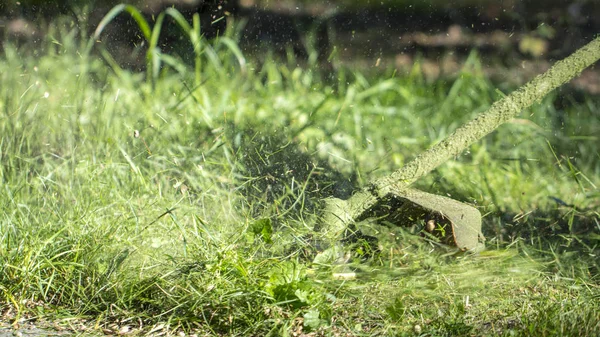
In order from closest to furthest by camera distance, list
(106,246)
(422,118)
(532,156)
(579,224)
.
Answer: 1. (106,246)
2. (579,224)
3. (532,156)
4. (422,118)

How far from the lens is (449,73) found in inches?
174

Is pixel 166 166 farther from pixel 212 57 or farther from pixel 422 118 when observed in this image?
pixel 422 118

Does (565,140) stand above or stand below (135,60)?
below

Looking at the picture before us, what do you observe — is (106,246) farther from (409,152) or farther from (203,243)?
(409,152)

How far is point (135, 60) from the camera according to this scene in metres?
4.08

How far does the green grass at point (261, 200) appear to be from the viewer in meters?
2.18

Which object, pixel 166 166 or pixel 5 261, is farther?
pixel 166 166

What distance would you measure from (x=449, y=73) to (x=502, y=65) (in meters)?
0.30

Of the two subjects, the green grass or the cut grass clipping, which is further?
the cut grass clipping

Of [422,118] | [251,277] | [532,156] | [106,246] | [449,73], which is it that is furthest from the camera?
[449,73]

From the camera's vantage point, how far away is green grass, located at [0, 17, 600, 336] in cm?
218

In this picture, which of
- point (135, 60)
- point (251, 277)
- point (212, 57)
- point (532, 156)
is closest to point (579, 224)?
point (532, 156)

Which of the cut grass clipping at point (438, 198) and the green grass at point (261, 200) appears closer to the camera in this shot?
the green grass at point (261, 200)

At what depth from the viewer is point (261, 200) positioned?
2650 mm
